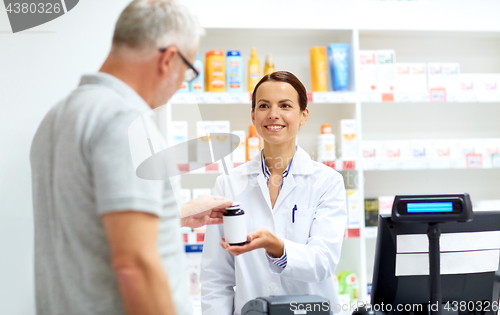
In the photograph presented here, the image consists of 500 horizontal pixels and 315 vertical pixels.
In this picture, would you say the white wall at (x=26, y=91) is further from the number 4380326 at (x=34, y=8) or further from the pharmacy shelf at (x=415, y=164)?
the pharmacy shelf at (x=415, y=164)

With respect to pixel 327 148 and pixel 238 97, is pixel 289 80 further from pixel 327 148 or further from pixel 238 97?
pixel 327 148

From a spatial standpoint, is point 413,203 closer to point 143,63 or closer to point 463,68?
point 143,63

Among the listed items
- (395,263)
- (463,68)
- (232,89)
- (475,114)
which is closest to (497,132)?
(475,114)

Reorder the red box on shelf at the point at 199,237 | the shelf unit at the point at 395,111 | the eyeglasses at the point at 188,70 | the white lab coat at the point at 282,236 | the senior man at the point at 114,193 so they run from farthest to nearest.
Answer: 1. the shelf unit at the point at 395,111
2. the red box on shelf at the point at 199,237
3. the white lab coat at the point at 282,236
4. the eyeglasses at the point at 188,70
5. the senior man at the point at 114,193

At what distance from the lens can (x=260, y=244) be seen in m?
1.37

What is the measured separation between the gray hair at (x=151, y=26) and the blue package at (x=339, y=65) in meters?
2.05

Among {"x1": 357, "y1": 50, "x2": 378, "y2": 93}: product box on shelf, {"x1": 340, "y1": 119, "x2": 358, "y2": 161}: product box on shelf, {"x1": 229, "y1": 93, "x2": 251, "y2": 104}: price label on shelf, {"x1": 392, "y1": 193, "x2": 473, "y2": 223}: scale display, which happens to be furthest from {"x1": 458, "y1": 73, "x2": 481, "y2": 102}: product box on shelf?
{"x1": 392, "y1": 193, "x2": 473, "y2": 223}: scale display

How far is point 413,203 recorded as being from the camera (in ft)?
3.75

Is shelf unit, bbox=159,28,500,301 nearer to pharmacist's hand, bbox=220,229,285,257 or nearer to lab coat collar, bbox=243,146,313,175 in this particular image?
lab coat collar, bbox=243,146,313,175

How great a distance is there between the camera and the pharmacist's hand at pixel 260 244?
1315mm

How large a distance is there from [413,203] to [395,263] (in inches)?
8.2

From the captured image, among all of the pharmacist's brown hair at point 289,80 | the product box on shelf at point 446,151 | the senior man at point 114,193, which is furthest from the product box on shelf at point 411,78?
the senior man at point 114,193

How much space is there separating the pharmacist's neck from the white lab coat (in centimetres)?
4

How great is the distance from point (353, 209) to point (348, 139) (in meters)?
0.45
